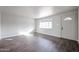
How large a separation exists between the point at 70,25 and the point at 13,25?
5.01 metres

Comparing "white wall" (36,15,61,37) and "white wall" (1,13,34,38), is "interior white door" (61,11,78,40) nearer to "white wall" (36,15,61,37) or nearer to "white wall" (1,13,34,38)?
"white wall" (36,15,61,37)

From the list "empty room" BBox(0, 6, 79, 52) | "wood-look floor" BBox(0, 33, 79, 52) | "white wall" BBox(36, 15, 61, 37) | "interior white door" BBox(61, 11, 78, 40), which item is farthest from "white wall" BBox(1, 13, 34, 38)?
"interior white door" BBox(61, 11, 78, 40)

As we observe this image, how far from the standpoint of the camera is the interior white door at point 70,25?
4.54 metres

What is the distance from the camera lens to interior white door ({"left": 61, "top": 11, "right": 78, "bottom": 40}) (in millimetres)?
4535

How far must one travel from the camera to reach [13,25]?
654 cm

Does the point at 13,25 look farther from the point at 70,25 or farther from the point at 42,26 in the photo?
the point at 70,25

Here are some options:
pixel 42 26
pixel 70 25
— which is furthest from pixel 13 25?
pixel 70 25

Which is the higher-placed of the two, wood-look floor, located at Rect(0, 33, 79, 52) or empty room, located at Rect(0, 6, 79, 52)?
empty room, located at Rect(0, 6, 79, 52)

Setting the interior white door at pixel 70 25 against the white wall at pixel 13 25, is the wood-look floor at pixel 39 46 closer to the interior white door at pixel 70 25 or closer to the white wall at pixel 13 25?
the interior white door at pixel 70 25

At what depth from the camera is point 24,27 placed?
312 inches

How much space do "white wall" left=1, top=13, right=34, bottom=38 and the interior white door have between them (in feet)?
14.4
